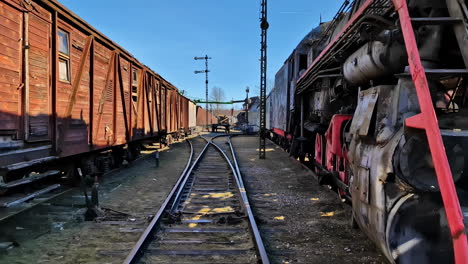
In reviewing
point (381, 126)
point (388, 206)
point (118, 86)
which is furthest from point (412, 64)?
point (118, 86)

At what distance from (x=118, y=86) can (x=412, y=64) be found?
8.81 meters

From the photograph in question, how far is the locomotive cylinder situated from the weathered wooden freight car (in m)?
4.97

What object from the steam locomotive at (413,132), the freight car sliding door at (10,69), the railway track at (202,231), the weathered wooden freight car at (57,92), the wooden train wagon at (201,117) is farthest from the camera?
the wooden train wagon at (201,117)

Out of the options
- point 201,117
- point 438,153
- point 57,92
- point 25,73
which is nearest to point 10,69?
point 25,73

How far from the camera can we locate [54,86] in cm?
616

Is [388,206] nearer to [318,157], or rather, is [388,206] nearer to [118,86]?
[318,157]

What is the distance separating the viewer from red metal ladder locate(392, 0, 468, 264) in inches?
75.9

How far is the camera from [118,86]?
9914 millimetres

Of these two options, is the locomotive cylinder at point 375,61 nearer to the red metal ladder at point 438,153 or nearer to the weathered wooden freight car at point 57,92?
the red metal ladder at point 438,153

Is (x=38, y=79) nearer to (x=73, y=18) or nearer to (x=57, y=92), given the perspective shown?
(x=57, y=92)

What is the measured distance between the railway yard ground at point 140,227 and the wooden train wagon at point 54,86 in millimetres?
960

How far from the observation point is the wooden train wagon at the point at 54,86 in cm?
493

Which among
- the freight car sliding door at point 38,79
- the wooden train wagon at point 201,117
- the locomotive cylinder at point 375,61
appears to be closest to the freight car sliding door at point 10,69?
the freight car sliding door at point 38,79

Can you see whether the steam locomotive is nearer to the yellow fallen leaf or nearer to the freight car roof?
the yellow fallen leaf
